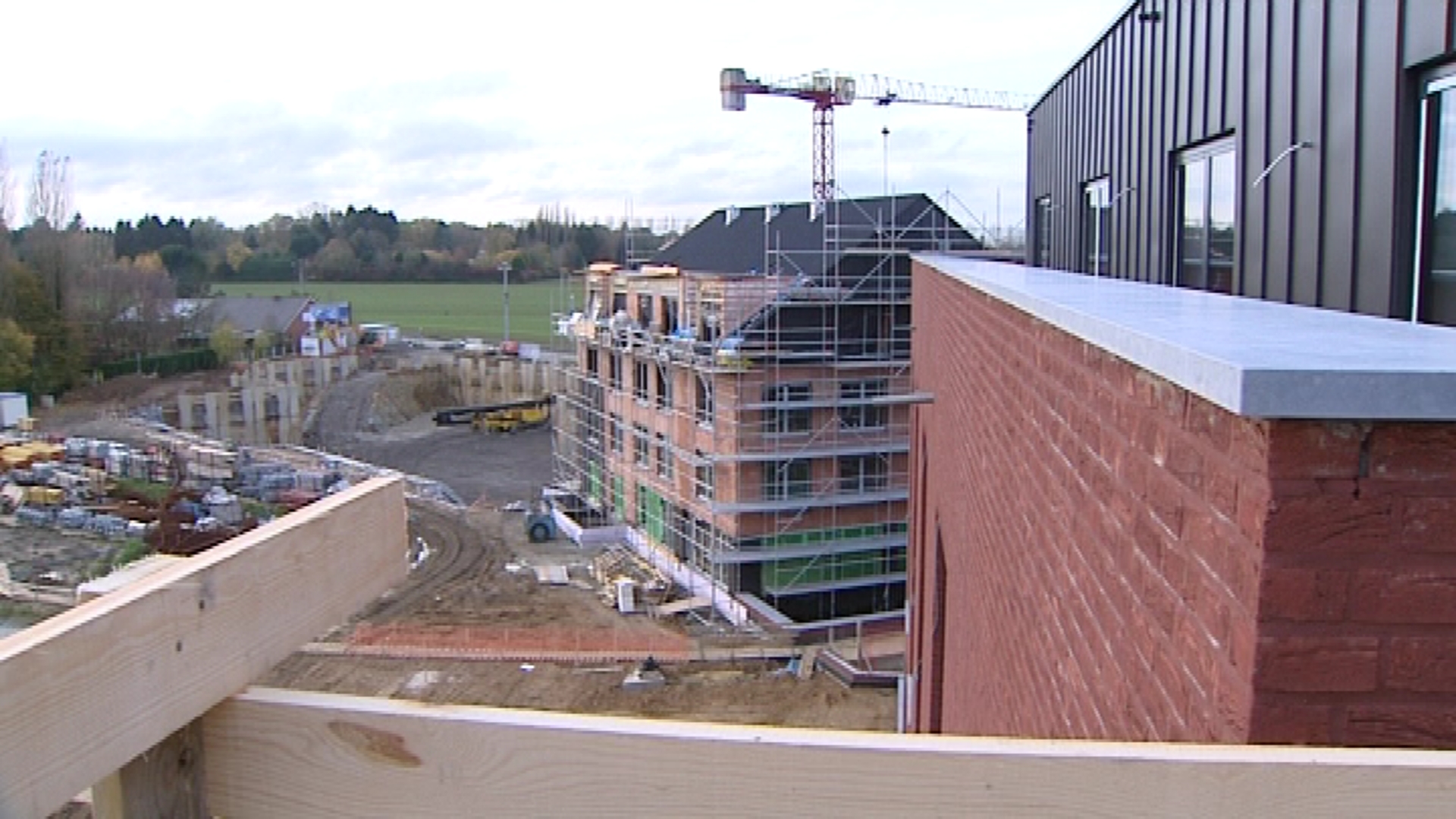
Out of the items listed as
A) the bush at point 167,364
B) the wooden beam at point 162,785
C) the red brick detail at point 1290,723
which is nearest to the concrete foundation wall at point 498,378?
the bush at point 167,364

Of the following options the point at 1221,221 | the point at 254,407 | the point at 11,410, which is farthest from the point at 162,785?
the point at 254,407

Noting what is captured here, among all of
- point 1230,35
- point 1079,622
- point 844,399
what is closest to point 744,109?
point 844,399

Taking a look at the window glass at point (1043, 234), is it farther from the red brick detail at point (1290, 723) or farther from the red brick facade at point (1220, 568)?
the red brick detail at point (1290, 723)

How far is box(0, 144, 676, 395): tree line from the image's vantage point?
59719 mm

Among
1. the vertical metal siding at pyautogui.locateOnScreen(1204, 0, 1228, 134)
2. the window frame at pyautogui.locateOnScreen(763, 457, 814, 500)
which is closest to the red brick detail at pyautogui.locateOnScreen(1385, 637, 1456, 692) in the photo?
the vertical metal siding at pyautogui.locateOnScreen(1204, 0, 1228, 134)

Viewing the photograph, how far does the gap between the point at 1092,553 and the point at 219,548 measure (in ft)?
6.85

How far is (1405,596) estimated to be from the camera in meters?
1.83

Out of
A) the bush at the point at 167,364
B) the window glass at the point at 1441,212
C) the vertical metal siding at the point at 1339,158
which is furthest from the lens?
the bush at the point at 167,364

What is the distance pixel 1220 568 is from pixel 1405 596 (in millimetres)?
276

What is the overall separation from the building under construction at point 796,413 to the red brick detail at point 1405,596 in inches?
935

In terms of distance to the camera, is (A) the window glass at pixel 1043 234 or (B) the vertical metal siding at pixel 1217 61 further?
(A) the window glass at pixel 1043 234

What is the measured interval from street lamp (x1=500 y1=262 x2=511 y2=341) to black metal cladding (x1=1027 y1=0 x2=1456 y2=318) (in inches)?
2891

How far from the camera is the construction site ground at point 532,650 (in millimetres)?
21000

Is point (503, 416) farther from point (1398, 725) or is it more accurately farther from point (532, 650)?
point (1398, 725)
